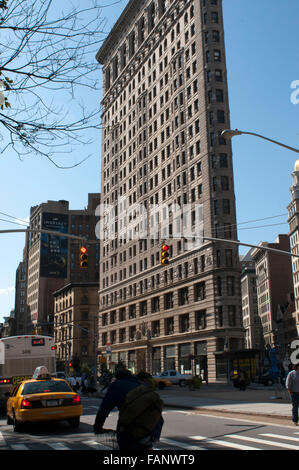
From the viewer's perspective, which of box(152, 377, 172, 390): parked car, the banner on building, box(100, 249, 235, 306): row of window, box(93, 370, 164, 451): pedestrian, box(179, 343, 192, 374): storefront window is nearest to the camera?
box(93, 370, 164, 451): pedestrian

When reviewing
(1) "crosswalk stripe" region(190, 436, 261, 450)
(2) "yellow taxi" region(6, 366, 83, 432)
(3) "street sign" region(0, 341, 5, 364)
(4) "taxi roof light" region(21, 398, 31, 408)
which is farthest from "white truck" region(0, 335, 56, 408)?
(1) "crosswalk stripe" region(190, 436, 261, 450)

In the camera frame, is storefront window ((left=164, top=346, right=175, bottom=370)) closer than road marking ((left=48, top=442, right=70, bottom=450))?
No

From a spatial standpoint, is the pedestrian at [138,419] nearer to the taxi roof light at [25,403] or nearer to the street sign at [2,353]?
the taxi roof light at [25,403]

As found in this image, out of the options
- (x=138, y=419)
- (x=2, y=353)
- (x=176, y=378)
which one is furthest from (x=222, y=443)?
(x=176, y=378)

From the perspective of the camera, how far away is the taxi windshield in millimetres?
13375

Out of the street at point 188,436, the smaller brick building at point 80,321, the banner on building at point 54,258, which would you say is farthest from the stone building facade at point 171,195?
the street at point 188,436

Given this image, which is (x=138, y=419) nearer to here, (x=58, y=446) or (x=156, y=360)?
(x=58, y=446)

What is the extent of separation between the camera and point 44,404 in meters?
12.9

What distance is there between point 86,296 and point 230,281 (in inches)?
2197

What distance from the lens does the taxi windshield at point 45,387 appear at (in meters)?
13.4

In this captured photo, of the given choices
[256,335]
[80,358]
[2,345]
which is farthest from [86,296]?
[2,345]

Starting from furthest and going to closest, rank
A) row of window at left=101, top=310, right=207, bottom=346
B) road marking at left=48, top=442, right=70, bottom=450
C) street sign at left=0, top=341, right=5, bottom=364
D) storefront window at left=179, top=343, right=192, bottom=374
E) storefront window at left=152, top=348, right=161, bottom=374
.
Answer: storefront window at left=152, top=348, right=161, bottom=374, storefront window at left=179, top=343, right=192, bottom=374, row of window at left=101, top=310, right=207, bottom=346, street sign at left=0, top=341, right=5, bottom=364, road marking at left=48, top=442, right=70, bottom=450

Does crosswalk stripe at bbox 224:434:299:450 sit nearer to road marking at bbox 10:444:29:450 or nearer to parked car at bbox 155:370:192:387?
road marking at bbox 10:444:29:450

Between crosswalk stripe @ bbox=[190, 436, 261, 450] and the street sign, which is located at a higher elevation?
the street sign
